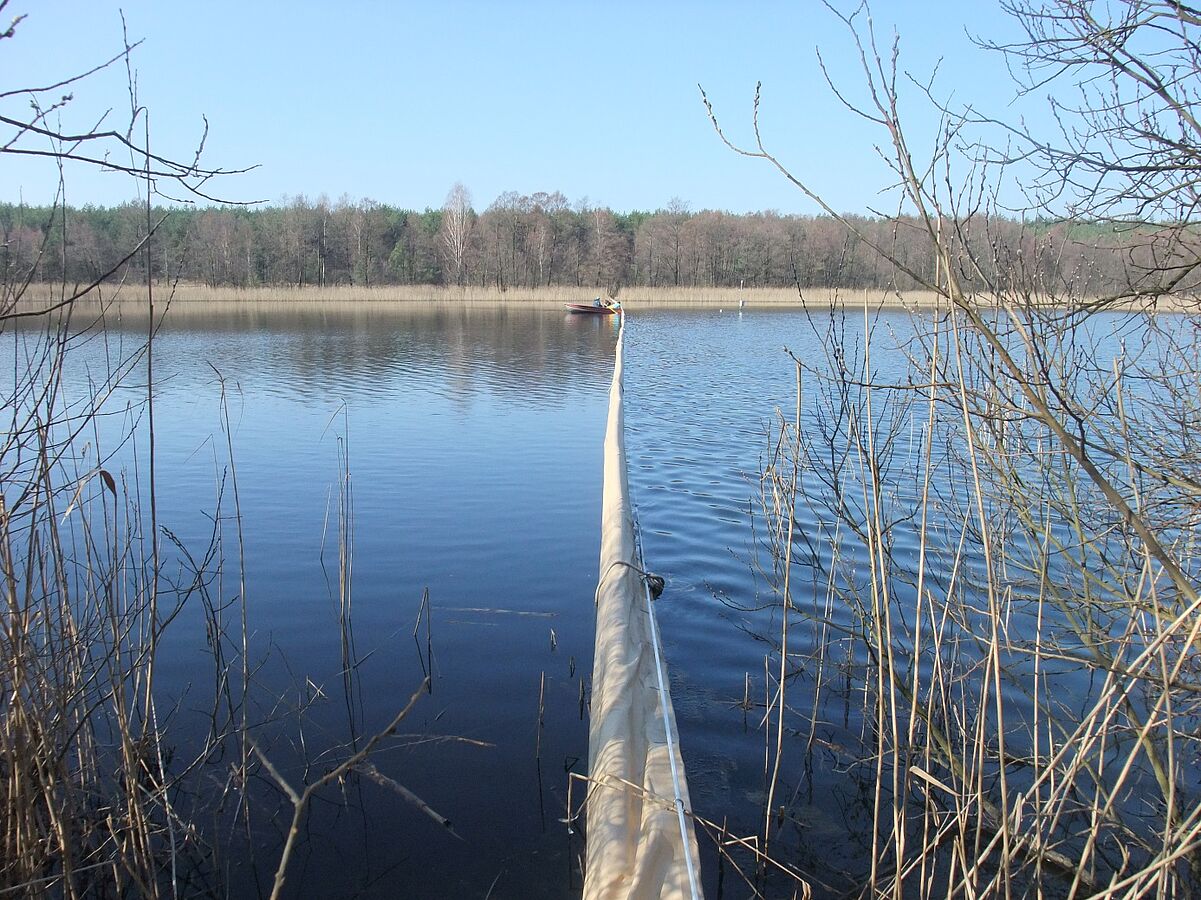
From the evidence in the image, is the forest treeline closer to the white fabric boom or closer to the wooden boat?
the wooden boat

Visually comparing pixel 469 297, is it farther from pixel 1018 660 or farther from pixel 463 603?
pixel 1018 660

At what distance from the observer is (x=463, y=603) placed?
6.91 m

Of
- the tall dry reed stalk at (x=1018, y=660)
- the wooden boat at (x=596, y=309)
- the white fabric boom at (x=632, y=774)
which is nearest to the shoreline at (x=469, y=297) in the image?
the wooden boat at (x=596, y=309)

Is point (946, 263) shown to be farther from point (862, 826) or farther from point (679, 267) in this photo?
point (679, 267)

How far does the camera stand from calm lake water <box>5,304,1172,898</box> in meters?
4.02

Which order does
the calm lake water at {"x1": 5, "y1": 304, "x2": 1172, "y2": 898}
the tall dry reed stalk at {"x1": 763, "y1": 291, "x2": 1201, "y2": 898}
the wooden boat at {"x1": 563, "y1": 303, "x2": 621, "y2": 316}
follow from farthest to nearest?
the wooden boat at {"x1": 563, "y1": 303, "x2": 621, "y2": 316}, the calm lake water at {"x1": 5, "y1": 304, "x2": 1172, "y2": 898}, the tall dry reed stalk at {"x1": 763, "y1": 291, "x2": 1201, "y2": 898}

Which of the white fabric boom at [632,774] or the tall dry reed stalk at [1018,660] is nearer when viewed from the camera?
the tall dry reed stalk at [1018,660]

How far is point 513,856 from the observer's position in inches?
151

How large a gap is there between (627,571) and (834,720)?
1.57 meters

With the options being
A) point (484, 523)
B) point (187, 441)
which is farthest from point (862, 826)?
point (187, 441)

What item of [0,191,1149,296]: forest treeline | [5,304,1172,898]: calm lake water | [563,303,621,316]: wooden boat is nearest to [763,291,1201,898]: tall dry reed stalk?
[5,304,1172,898]: calm lake water

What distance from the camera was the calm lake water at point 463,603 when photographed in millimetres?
4016

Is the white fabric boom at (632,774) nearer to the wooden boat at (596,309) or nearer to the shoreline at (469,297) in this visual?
the wooden boat at (596,309)

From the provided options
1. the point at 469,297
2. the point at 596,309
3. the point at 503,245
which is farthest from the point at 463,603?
the point at 503,245
